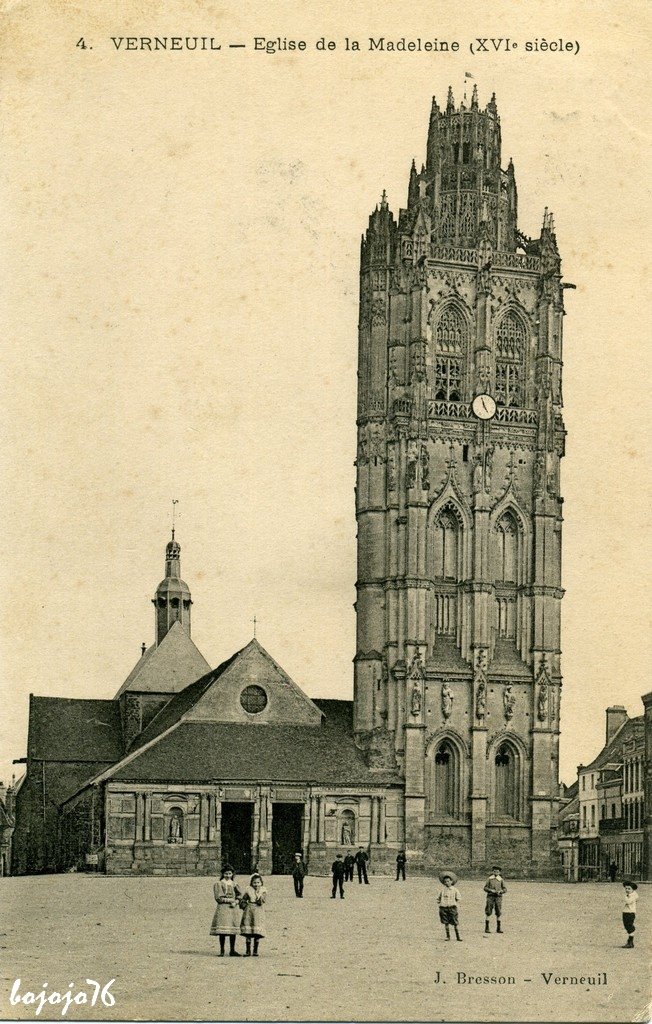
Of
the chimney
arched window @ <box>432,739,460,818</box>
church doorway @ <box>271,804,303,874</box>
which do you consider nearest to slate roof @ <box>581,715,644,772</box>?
the chimney

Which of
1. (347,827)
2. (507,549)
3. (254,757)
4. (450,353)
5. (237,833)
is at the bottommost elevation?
(237,833)

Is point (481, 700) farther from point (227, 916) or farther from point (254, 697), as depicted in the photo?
point (227, 916)

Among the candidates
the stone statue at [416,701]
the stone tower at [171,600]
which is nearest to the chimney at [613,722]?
the stone statue at [416,701]

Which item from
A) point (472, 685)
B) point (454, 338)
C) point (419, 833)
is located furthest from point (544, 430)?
point (419, 833)

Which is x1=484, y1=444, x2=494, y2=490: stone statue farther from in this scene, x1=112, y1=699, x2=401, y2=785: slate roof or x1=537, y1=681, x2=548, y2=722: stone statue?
x1=112, y1=699, x2=401, y2=785: slate roof

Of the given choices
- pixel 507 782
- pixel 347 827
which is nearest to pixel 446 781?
pixel 507 782

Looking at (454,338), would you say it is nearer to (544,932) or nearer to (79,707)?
(79,707)
